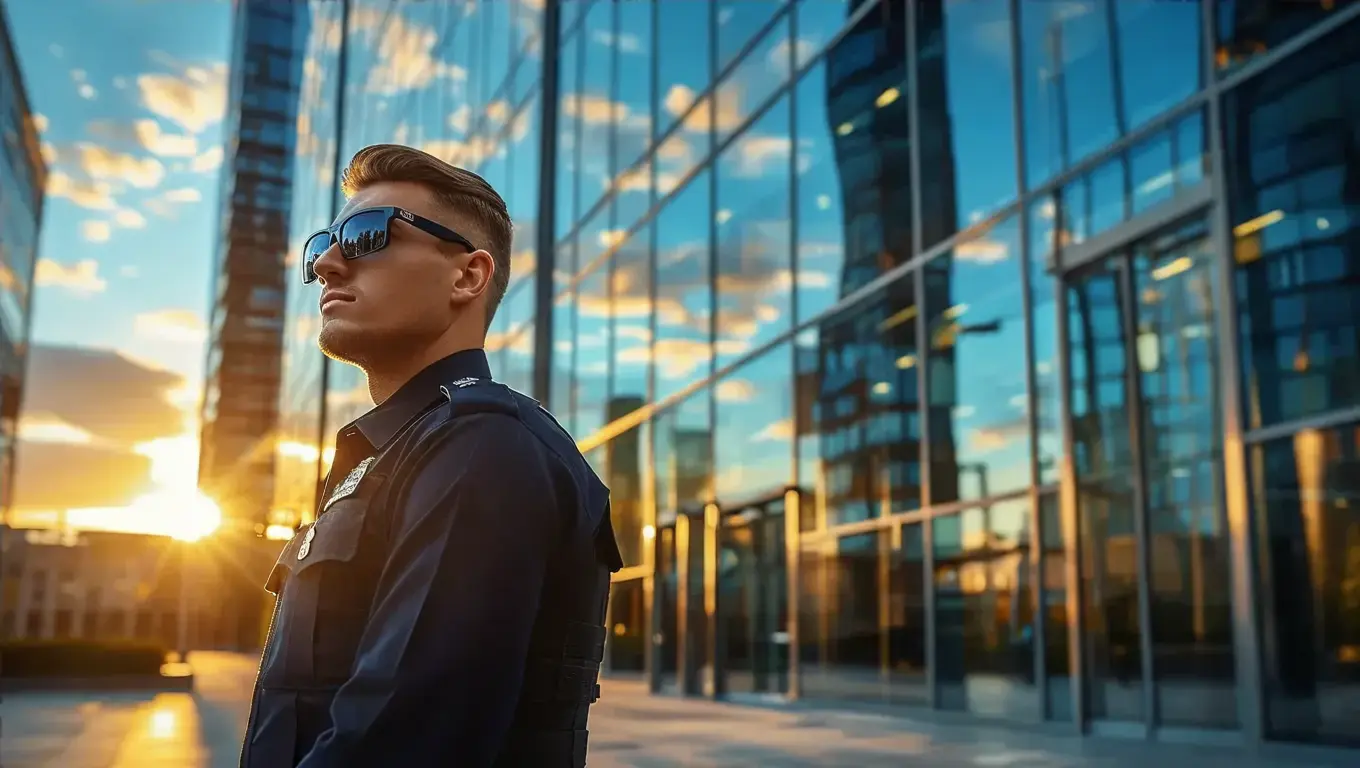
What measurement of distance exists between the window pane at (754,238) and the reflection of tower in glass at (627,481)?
3.61 m

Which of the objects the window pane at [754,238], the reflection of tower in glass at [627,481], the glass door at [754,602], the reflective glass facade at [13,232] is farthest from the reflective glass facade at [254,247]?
the window pane at [754,238]

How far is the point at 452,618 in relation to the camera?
1.17 meters

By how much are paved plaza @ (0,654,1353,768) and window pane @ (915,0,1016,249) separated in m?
5.26

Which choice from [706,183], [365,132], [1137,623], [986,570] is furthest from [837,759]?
[365,132]

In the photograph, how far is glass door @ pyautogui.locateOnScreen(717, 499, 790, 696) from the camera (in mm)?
15898

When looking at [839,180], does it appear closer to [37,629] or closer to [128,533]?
[128,533]

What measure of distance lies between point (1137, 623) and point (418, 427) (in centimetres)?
972

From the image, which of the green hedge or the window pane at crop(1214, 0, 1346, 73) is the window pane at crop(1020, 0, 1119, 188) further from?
the green hedge

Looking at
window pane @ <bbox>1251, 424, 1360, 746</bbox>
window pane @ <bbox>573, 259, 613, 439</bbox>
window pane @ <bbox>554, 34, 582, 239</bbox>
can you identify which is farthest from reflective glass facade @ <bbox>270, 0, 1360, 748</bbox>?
window pane @ <bbox>554, 34, 582, 239</bbox>

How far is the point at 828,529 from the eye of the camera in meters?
14.6

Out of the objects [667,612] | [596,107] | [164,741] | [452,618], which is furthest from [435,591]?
[596,107]

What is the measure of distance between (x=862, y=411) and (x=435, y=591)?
13218 mm

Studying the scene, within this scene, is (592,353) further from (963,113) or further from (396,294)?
(396,294)

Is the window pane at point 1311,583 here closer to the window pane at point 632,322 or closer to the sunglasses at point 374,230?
the sunglasses at point 374,230
